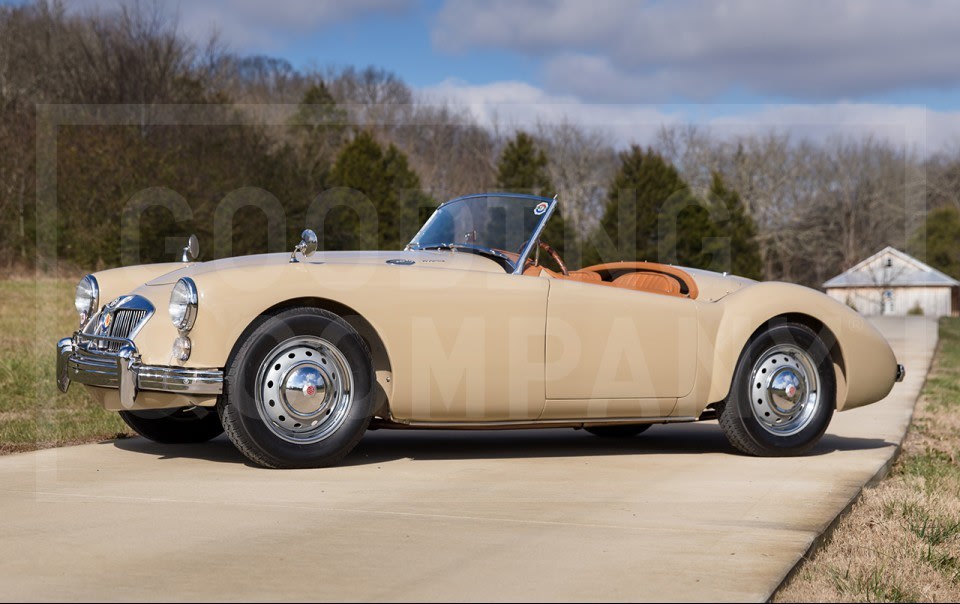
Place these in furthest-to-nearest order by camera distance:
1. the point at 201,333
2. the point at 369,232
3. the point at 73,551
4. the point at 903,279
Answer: the point at 903,279, the point at 369,232, the point at 201,333, the point at 73,551

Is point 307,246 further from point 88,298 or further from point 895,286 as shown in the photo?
point 895,286

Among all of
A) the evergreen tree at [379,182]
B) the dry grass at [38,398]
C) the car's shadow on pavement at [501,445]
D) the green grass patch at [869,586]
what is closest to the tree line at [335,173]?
the evergreen tree at [379,182]

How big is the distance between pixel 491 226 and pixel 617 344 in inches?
41.9

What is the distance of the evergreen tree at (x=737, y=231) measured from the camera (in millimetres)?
63344

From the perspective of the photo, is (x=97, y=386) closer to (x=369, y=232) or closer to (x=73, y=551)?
(x=73, y=551)

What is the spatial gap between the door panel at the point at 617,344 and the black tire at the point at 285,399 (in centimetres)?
103

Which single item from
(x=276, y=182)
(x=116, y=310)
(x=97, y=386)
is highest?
(x=276, y=182)

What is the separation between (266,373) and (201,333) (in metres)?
0.37

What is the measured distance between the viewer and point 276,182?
40531 millimetres

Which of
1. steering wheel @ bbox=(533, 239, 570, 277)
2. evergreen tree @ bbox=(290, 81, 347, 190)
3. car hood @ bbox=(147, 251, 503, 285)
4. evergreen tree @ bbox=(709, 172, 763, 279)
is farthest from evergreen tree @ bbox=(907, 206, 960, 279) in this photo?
car hood @ bbox=(147, 251, 503, 285)

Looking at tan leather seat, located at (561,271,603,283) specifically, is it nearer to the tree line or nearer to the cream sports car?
the cream sports car

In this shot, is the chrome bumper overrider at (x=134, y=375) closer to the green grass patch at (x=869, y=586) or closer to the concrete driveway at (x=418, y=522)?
the concrete driveway at (x=418, y=522)

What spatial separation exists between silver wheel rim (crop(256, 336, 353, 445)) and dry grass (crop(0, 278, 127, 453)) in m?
Answer: 1.83

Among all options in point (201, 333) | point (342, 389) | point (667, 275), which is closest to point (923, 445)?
point (667, 275)
